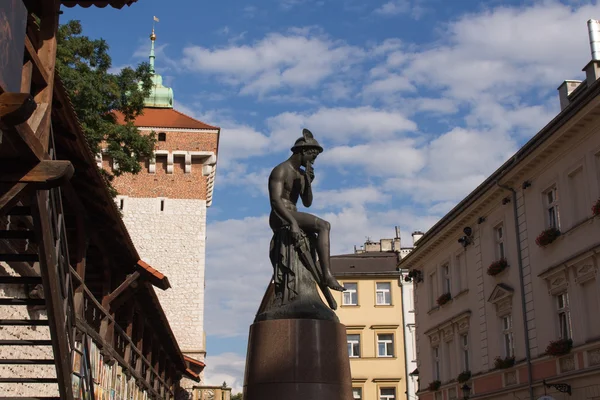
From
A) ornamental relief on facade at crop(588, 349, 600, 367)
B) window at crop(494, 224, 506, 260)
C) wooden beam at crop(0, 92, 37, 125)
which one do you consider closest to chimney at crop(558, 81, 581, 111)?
window at crop(494, 224, 506, 260)

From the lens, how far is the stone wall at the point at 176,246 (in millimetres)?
42188

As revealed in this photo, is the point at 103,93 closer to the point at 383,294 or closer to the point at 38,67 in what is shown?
the point at 38,67

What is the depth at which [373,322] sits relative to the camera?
42094 mm

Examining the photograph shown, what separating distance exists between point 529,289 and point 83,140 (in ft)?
49.3

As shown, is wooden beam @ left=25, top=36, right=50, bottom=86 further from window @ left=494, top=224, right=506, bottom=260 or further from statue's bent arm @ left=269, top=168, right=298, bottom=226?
window @ left=494, top=224, right=506, bottom=260

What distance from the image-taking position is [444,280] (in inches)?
1156

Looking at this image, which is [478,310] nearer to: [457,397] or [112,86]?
[457,397]

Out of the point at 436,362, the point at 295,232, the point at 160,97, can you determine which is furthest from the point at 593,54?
the point at 160,97

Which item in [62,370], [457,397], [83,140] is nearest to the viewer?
[62,370]

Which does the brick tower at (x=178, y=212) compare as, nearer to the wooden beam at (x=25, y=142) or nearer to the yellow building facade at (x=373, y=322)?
the yellow building facade at (x=373, y=322)

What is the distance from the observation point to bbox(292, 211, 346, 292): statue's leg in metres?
9.78

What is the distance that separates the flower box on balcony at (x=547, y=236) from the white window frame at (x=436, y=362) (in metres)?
9.97

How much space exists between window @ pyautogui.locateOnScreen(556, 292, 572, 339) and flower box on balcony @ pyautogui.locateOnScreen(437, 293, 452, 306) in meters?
7.88

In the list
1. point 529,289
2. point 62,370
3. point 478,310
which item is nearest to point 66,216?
point 62,370
